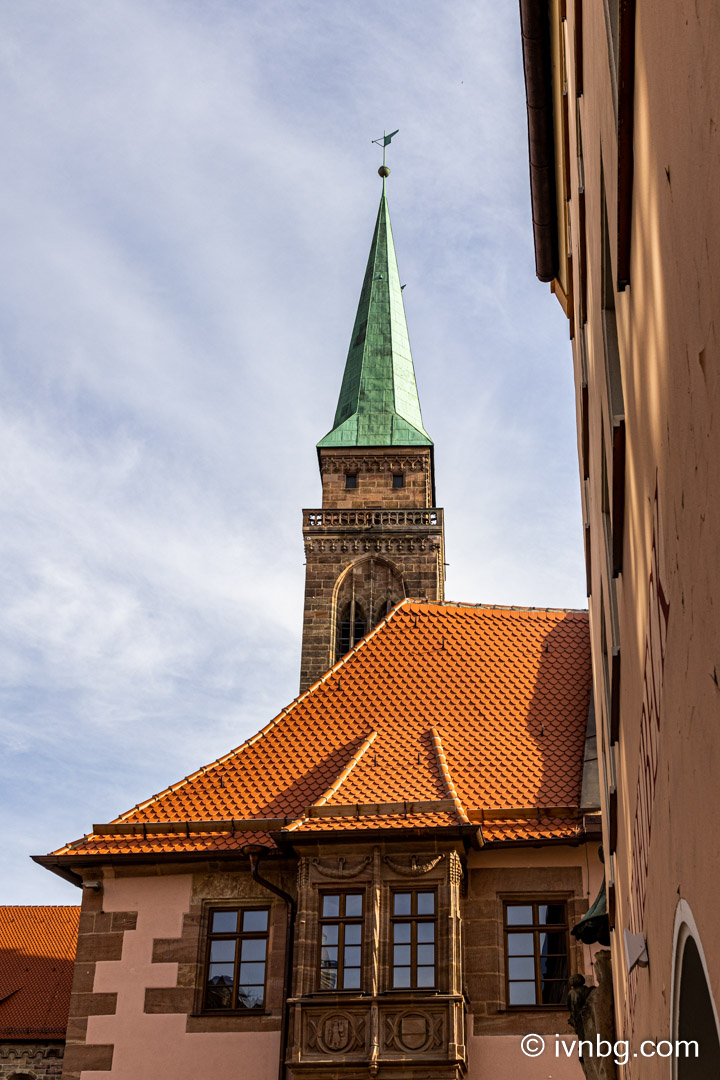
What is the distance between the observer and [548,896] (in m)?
14.0

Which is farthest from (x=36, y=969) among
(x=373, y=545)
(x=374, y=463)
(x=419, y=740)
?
(x=374, y=463)

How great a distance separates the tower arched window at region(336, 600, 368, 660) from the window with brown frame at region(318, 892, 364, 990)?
28.7 metres

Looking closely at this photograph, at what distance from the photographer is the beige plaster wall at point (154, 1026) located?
13484mm

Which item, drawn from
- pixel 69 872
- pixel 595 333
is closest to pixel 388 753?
pixel 69 872

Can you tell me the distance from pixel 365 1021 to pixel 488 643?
6.29 meters

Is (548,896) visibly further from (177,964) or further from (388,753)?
(177,964)

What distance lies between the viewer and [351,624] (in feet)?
142

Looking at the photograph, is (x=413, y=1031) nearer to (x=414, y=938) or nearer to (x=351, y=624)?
(x=414, y=938)

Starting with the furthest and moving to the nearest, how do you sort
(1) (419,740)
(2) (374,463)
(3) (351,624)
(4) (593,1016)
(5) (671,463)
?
(2) (374,463) → (3) (351,624) → (1) (419,740) → (4) (593,1016) → (5) (671,463)

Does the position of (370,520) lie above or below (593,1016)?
above

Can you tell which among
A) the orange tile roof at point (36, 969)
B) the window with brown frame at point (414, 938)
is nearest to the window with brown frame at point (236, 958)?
the window with brown frame at point (414, 938)

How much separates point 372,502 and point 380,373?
7.45 m

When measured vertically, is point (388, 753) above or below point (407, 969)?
above

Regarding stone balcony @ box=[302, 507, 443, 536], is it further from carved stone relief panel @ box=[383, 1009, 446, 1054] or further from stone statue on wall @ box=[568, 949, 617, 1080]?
stone statue on wall @ box=[568, 949, 617, 1080]
